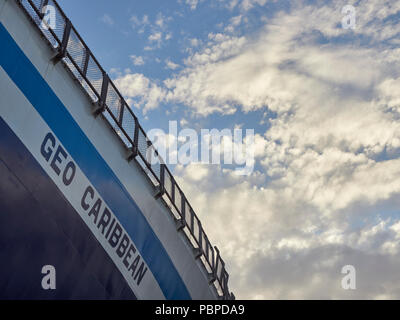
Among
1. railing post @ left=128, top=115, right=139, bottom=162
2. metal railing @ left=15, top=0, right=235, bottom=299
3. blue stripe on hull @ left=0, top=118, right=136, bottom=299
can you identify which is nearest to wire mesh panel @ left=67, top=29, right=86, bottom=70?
metal railing @ left=15, top=0, right=235, bottom=299

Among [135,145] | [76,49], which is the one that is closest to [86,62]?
[76,49]

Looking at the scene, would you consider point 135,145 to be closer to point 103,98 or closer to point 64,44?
point 103,98

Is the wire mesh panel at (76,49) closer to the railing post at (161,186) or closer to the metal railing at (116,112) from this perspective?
the metal railing at (116,112)

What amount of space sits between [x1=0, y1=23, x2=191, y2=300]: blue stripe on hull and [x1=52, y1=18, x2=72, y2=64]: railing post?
0.81 meters

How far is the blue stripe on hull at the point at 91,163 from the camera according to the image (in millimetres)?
9891

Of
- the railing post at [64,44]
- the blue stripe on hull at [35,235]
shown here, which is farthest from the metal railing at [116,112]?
the blue stripe on hull at [35,235]

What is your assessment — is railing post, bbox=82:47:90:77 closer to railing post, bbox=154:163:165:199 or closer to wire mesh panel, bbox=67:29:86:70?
wire mesh panel, bbox=67:29:86:70

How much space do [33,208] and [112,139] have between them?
4184mm

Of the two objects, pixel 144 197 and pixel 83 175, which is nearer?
pixel 83 175
